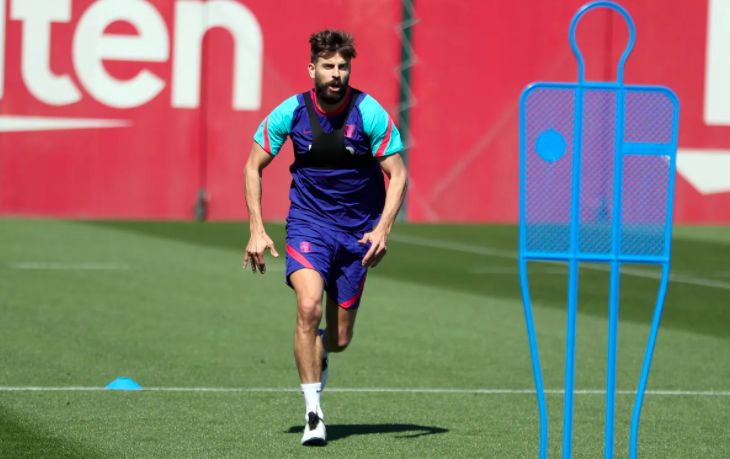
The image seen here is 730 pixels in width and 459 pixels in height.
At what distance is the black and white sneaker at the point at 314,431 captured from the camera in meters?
7.61

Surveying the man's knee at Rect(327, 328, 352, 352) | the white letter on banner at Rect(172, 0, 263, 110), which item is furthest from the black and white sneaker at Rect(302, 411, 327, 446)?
the white letter on banner at Rect(172, 0, 263, 110)

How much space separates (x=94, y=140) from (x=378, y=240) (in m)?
17.4

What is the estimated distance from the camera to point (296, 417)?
8508mm

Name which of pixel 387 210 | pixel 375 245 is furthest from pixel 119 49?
pixel 375 245

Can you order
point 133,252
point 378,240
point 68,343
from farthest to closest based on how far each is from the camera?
point 133,252
point 68,343
point 378,240

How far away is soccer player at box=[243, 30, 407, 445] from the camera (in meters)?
7.77

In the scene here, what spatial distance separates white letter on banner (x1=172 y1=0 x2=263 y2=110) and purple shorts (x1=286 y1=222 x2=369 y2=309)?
1704cm

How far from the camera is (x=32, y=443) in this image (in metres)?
7.43

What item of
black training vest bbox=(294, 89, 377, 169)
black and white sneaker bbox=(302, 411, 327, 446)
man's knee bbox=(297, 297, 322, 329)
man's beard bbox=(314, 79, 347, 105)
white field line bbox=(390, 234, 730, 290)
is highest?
man's beard bbox=(314, 79, 347, 105)

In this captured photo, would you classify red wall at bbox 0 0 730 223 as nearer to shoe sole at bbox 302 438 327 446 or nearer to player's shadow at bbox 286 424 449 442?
player's shadow at bbox 286 424 449 442

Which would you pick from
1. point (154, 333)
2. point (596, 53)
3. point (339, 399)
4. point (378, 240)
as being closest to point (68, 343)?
point (154, 333)

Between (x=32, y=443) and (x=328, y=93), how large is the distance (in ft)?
7.23

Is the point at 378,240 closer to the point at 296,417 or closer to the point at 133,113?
the point at 296,417

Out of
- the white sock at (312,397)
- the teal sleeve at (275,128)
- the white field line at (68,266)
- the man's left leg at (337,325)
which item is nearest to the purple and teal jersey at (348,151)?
the teal sleeve at (275,128)
